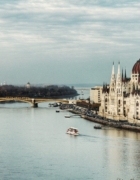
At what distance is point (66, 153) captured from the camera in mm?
19750

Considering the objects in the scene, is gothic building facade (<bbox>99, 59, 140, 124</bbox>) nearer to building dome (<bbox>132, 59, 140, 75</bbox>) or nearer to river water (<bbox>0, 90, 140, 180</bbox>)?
building dome (<bbox>132, 59, 140, 75</bbox>)

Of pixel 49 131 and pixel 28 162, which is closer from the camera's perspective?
Result: pixel 28 162

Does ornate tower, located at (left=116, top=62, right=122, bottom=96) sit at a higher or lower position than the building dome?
lower

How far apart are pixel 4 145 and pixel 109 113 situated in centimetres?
1271

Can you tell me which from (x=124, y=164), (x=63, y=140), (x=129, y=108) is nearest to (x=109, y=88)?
(x=129, y=108)

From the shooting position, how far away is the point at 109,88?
34250 mm

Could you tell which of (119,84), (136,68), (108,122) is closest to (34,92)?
(136,68)

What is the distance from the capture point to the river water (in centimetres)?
1656

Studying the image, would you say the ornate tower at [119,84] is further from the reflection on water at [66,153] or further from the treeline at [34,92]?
the treeline at [34,92]

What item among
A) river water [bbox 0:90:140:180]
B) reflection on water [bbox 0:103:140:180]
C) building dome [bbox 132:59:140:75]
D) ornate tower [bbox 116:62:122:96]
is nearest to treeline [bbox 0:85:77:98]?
building dome [bbox 132:59:140:75]

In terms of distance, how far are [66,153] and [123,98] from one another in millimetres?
12486

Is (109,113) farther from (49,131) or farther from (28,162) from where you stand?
(28,162)

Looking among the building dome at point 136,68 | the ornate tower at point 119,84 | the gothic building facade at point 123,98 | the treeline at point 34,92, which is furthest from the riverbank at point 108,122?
the treeline at point 34,92

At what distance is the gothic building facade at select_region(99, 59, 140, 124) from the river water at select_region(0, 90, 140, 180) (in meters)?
2.44
